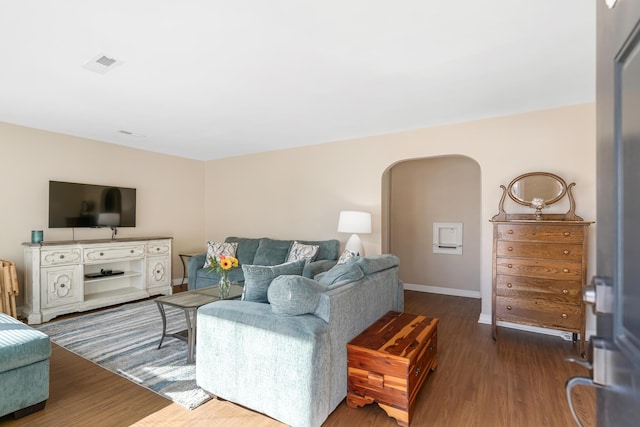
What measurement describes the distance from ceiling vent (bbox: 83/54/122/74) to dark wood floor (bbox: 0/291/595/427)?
243 centimetres

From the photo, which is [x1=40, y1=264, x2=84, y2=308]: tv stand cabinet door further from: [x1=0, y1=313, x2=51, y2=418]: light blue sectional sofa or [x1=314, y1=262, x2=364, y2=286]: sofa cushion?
[x1=314, y1=262, x2=364, y2=286]: sofa cushion

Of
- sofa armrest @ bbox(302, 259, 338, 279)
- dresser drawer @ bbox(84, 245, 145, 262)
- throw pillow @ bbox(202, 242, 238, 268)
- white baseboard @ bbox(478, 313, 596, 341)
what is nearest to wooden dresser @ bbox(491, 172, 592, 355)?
white baseboard @ bbox(478, 313, 596, 341)

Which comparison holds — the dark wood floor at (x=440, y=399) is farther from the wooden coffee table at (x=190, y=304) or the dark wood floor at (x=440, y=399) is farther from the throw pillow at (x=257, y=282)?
the throw pillow at (x=257, y=282)

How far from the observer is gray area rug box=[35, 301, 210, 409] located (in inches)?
94.2

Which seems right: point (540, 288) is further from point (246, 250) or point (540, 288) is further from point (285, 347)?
point (246, 250)

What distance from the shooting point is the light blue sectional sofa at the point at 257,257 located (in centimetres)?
452

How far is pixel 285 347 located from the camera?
1858mm

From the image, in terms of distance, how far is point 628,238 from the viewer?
54 cm

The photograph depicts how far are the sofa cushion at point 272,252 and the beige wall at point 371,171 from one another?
0.47 meters

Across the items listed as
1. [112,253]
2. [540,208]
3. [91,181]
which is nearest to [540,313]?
[540,208]

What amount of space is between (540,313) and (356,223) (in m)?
2.16

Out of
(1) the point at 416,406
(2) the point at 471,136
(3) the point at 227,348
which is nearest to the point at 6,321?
(3) the point at 227,348

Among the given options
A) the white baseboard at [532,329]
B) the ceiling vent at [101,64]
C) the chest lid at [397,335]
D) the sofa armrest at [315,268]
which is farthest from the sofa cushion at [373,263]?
the ceiling vent at [101,64]

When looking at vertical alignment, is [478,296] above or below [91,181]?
below
